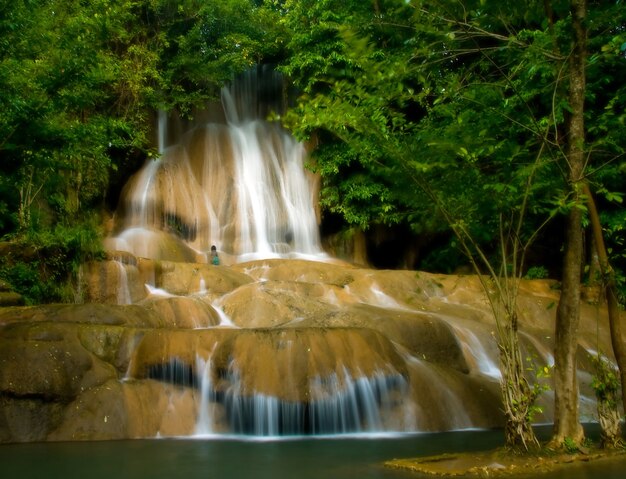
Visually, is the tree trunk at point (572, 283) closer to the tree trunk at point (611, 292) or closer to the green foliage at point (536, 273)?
the tree trunk at point (611, 292)

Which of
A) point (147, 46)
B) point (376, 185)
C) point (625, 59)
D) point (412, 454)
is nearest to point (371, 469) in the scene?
point (412, 454)

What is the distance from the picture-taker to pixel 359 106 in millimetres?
5820

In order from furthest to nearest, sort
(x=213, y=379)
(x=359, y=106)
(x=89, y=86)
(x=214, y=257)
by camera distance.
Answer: (x=214, y=257) → (x=89, y=86) → (x=213, y=379) → (x=359, y=106)

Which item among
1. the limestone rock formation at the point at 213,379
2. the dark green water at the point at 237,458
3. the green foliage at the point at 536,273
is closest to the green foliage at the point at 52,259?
the limestone rock formation at the point at 213,379

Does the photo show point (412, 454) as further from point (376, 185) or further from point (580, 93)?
point (376, 185)

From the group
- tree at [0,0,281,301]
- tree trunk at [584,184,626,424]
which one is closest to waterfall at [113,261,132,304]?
tree at [0,0,281,301]

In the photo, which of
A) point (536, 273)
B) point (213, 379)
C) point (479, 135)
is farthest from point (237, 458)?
point (536, 273)

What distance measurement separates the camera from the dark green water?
6023 mm

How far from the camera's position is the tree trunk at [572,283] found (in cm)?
579

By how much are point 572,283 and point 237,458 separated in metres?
3.99

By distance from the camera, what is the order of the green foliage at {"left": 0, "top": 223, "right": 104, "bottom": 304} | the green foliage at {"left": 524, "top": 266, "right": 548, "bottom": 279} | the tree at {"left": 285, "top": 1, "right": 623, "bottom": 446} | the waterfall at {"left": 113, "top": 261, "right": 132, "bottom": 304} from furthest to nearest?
the green foliage at {"left": 524, "top": 266, "right": 548, "bottom": 279}
the waterfall at {"left": 113, "top": 261, "right": 132, "bottom": 304}
the green foliage at {"left": 0, "top": 223, "right": 104, "bottom": 304}
the tree at {"left": 285, "top": 1, "right": 623, "bottom": 446}

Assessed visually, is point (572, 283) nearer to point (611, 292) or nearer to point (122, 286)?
point (611, 292)

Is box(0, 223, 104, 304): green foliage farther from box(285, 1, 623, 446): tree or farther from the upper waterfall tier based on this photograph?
box(285, 1, 623, 446): tree

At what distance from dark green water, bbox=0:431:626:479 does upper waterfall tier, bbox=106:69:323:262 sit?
9.35m
